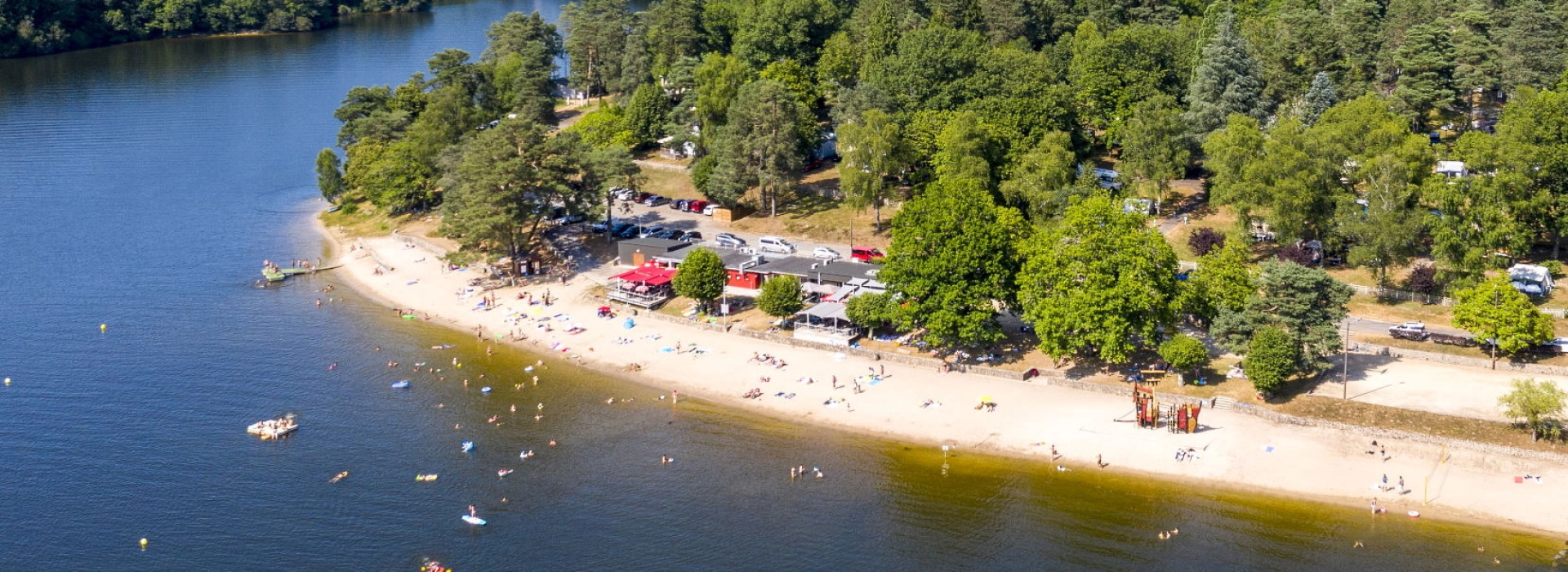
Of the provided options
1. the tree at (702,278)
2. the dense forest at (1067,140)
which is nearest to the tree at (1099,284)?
the dense forest at (1067,140)

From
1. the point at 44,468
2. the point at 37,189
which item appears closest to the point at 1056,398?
the point at 44,468

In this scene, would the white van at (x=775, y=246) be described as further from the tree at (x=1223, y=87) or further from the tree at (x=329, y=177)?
the tree at (x=329, y=177)

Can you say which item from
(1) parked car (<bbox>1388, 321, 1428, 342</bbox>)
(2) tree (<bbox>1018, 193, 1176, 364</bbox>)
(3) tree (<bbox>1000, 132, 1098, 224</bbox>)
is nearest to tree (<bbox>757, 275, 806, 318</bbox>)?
(2) tree (<bbox>1018, 193, 1176, 364</bbox>)

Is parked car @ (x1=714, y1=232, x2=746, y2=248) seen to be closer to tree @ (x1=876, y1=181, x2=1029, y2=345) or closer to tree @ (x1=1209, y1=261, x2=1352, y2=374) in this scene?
tree @ (x1=876, y1=181, x2=1029, y2=345)

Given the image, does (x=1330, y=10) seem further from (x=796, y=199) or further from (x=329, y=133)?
(x=329, y=133)

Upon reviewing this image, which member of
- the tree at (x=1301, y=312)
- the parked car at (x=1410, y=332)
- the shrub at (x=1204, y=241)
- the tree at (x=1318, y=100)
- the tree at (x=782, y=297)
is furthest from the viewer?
the tree at (x=1318, y=100)

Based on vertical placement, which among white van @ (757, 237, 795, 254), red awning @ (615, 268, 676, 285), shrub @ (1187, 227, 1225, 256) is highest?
shrub @ (1187, 227, 1225, 256)
